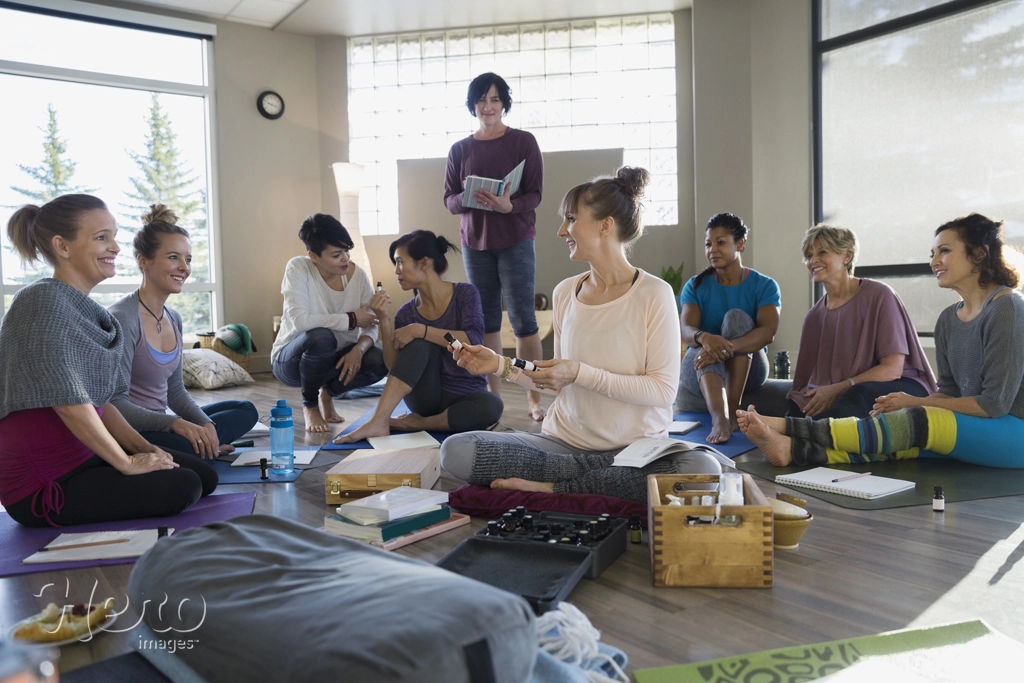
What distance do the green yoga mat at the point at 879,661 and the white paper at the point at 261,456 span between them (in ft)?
6.90

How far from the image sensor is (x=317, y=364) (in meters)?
3.85

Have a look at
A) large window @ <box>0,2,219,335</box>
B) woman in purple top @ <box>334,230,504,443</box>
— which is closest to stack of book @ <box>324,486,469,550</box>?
woman in purple top @ <box>334,230,504,443</box>

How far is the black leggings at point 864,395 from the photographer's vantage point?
10.3 ft

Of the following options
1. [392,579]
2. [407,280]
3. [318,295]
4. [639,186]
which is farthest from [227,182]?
[392,579]

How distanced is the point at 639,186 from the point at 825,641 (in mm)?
1434

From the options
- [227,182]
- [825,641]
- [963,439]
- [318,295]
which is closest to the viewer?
[825,641]

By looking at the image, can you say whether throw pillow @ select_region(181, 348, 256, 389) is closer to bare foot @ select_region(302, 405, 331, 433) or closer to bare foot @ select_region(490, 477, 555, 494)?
bare foot @ select_region(302, 405, 331, 433)

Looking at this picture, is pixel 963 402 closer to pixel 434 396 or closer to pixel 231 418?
pixel 434 396

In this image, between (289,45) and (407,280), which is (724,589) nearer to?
(407,280)

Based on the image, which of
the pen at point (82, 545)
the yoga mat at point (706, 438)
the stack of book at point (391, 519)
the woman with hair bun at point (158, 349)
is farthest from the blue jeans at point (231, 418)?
the yoga mat at point (706, 438)

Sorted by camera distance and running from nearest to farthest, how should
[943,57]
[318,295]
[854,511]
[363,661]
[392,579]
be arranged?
[363,661], [392,579], [854,511], [318,295], [943,57]

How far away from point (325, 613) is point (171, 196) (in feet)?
20.7

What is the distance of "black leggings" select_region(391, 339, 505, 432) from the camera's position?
11.5ft

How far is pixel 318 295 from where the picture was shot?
3916mm
